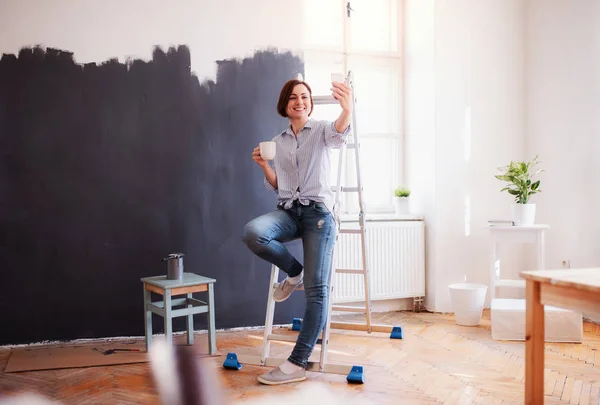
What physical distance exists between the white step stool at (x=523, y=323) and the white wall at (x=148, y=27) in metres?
2.38

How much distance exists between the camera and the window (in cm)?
452

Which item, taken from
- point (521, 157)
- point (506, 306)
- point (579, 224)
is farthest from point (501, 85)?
point (506, 306)

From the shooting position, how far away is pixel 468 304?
3.95 meters

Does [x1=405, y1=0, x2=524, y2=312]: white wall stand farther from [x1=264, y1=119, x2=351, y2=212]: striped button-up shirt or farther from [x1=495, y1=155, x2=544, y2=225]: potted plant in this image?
[x1=264, y1=119, x2=351, y2=212]: striped button-up shirt

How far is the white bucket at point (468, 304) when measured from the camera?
394 cm

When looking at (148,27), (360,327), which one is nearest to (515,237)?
(360,327)

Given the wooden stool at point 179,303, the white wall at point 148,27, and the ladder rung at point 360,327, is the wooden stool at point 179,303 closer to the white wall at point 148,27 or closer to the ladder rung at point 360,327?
the ladder rung at point 360,327

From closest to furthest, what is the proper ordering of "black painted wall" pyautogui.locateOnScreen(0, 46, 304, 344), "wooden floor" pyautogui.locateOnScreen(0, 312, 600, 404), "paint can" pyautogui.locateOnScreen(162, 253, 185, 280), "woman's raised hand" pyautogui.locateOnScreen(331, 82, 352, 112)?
"wooden floor" pyautogui.locateOnScreen(0, 312, 600, 404) < "woman's raised hand" pyautogui.locateOnScreen(331, 82, 352, 112) < "paint can" pyautogui.locateOnScreen(162, 253, 185, 280) < "black painted wall" pyautogui.locateOnScreen(0, 46, 304, 344)

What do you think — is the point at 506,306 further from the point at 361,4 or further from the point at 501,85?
the point at 361,4

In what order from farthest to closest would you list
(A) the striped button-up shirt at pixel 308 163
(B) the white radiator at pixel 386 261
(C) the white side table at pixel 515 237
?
(B) the white radiator at pixel 386 261 < (C) the white side table at pixel 515 237 < (A) the striped button-up shirt at pixel 308 163

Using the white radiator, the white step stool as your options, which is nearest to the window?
the white radiator

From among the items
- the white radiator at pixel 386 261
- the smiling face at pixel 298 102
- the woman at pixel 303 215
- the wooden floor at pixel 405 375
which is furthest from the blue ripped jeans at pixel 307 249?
the white radiator at pixel 386 261

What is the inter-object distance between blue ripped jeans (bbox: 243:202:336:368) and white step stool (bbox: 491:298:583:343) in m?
1.41

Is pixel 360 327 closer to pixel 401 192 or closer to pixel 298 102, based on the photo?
pixel 401 192
